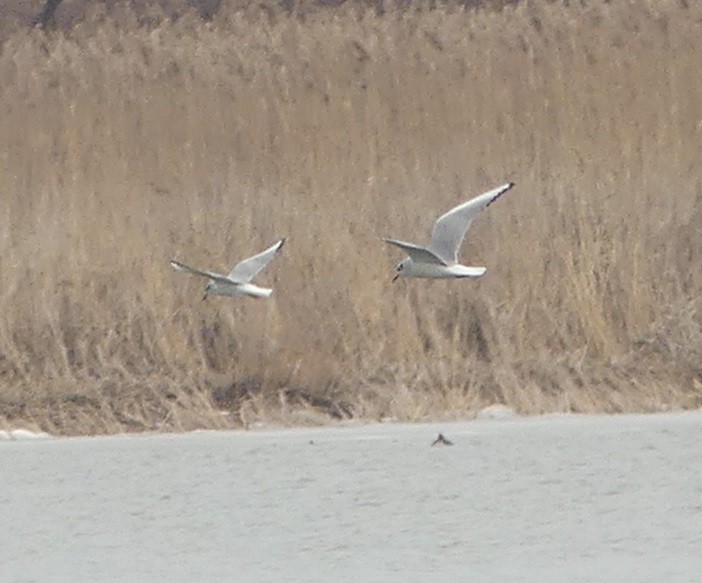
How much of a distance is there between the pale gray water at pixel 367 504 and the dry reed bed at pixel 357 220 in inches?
12.0

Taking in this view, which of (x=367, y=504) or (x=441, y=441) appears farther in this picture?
(x=441, y=441)

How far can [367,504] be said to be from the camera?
26.2 ft

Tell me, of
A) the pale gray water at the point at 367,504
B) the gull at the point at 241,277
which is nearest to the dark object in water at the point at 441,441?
the pale gray water at the point at 367,504

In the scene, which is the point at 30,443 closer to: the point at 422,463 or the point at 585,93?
the point at 422,463

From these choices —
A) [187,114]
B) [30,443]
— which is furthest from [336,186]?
[30,443]

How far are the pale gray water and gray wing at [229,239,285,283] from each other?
0.66m

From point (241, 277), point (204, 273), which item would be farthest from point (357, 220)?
point (204, 273)

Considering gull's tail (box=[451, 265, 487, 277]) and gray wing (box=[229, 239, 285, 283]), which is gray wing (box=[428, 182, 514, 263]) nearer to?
gull's tail (box=[451, 265, 487, 277])

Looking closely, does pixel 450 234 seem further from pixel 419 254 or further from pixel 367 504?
pixel 367 504

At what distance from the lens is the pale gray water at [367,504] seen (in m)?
6.88

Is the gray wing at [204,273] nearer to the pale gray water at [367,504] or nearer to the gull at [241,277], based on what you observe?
the gull at [241,277]

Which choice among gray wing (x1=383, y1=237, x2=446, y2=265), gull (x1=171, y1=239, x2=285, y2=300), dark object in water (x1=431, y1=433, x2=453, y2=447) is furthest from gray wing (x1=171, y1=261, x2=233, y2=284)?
dark object in water (x1=431, y1=433, x2=453, y2=447)

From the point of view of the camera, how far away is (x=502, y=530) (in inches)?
293

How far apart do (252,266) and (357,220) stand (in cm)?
85
